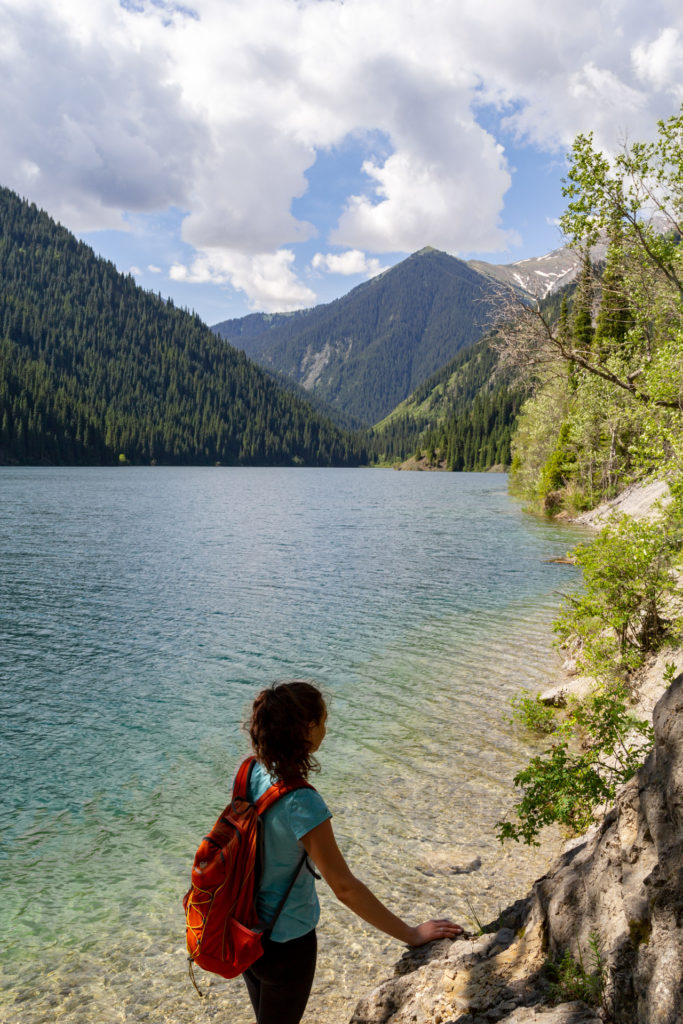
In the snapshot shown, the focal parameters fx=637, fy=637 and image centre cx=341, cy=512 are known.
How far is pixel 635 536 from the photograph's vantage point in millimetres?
13211

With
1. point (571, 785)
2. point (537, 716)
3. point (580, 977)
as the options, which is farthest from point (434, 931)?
point (537, 716)

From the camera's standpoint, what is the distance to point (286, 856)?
3520mm

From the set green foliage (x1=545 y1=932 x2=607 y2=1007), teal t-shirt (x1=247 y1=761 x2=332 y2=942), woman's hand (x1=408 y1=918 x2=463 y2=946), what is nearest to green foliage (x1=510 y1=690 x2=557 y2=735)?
woman's hand (x1=408 y1=918 x2=463 y2=946)

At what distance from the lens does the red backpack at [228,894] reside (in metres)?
3.42

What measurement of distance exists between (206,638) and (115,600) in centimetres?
689

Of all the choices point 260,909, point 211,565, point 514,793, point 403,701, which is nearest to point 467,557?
point 211,565

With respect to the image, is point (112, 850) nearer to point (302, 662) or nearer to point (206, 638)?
point (302, 662)

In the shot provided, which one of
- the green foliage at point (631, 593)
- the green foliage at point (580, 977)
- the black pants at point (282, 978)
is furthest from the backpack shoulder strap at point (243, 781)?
the green foliage at point (631, 593)

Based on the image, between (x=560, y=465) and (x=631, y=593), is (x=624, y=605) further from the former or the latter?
(x=560, y=465)

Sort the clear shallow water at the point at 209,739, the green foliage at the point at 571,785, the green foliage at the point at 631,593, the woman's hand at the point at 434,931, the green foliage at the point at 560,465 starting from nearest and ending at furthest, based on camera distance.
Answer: the woman's hand at the point at 434,931 < the clear shallow water at the point at 209,739 < the green foliage at the point at 571,785 < the green foliage at the point at 631,593 < the green foliage at the point at 560,465

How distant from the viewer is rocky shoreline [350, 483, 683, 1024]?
366 centimetres

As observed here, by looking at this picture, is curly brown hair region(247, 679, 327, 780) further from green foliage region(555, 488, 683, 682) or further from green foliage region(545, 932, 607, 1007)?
green foliage region(555, 488, 683, 682)

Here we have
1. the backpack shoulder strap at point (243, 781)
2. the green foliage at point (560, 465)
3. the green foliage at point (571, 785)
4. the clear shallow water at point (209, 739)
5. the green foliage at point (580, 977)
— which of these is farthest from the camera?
the green foliage at point (560, 465)

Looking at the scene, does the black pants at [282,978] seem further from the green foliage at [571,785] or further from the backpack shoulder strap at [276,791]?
the green foliage at [571,785]
